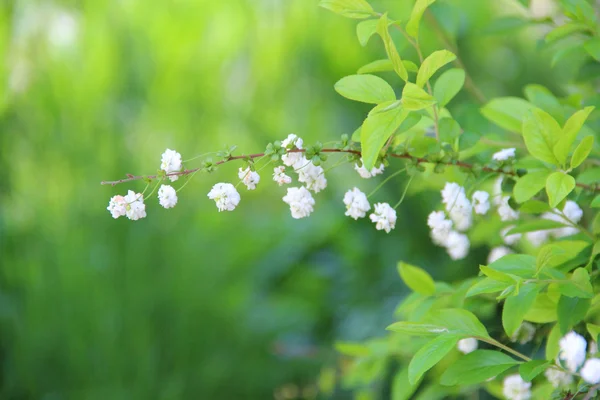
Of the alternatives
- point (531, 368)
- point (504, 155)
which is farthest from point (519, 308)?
point (504, 155)

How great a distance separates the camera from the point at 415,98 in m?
0.52

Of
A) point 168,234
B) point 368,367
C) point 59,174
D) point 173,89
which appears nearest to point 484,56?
point 173,89

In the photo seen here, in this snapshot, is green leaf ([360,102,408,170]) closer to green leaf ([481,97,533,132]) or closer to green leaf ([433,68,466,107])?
green leaf ([433,68,466,107])

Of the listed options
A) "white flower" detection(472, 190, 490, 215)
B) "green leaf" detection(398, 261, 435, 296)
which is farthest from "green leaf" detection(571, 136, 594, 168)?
"green leaf" detection(398, 261, 435, 296)

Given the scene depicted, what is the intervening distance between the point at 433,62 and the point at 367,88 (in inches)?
2.3

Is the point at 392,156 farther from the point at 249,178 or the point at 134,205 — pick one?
the point at 134,205

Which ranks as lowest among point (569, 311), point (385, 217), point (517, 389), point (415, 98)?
point (517, 389)

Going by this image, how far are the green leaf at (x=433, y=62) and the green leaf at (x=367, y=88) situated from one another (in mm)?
28

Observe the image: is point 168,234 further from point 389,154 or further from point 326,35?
point 389,154

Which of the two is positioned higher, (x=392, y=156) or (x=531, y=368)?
(x=392, y=156)

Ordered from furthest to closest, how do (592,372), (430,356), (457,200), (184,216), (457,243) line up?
(184,216), (457,243), (457,200), (430,356), (592,372)

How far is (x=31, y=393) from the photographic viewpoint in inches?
61.6

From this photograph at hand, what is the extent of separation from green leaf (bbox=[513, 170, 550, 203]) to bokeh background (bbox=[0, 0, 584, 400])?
71cm

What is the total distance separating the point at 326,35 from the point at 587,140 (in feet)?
5.75
